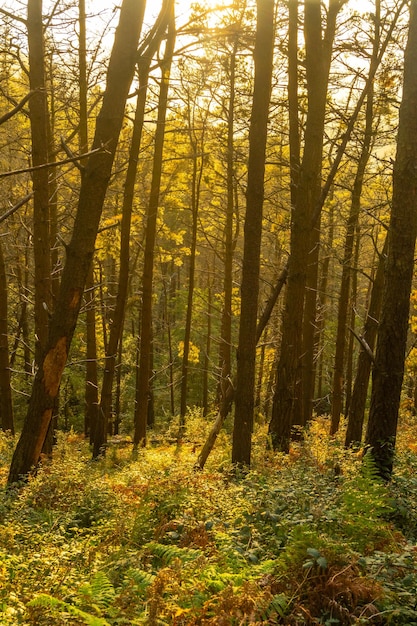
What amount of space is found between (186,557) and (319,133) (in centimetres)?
735

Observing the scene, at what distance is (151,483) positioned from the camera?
5938 mm

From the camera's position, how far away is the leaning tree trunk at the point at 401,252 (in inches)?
231

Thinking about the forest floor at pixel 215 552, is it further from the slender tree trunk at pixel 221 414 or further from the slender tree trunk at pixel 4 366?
the slender tree trunk at pixel 4 366

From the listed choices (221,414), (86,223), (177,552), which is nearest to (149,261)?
(221,414)

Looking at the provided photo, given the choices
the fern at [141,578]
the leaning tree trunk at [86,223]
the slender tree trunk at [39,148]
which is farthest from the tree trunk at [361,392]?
the fern at [141,578]

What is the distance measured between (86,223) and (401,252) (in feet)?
11.3

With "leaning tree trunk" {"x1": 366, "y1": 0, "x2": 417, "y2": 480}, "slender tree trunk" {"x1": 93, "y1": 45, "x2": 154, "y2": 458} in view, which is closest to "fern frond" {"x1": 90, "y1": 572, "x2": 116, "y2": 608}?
"leaning tree trunk" {"x1": 366, "y1": 0, "x2": 417, "y2": 480}

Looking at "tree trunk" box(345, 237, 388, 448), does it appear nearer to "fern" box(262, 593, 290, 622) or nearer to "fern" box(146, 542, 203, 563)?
"fern" box(146, 542, 203, 563)

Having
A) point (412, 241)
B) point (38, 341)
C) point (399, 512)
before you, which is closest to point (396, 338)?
point (412, 241)

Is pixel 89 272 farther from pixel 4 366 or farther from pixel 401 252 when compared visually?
pixel 401 252

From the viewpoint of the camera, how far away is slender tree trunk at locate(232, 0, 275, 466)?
742 centimetres

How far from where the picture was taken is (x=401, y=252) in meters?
5.88

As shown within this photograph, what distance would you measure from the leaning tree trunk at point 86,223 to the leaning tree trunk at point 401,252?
3.00m

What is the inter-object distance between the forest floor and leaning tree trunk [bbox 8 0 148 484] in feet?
2.91
